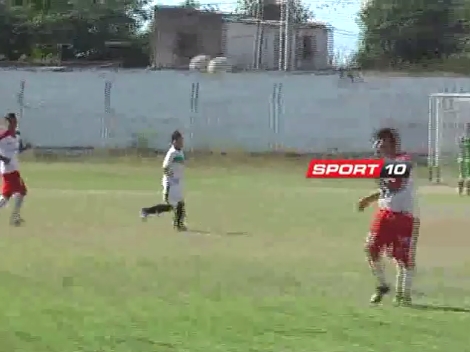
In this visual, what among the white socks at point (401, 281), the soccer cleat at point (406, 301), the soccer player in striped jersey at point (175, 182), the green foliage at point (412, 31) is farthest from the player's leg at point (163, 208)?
the green foliage at point (412, 31)

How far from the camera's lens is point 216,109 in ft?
145

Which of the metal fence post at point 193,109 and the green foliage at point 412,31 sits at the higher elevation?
the green foliage at point 412,31

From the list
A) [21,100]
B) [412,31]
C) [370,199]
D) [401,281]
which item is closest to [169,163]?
[370,199]

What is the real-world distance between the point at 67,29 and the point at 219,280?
1940 inches

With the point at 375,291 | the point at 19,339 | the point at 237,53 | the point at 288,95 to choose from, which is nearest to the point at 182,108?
the point at 288,95

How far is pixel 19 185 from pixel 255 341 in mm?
11352

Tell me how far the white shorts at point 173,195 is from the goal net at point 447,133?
14.3 metres

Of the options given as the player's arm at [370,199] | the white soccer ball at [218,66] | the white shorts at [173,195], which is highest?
the white soccer ball at [218,66]

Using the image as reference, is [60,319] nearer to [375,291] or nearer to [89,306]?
[89,306]

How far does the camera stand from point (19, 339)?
864cm

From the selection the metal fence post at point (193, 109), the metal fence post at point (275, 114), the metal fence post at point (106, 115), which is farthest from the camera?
the metal fence post at point (106, 115)

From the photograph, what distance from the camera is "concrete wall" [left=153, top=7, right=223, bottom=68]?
58844 millimetres

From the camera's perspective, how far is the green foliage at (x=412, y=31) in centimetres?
6097

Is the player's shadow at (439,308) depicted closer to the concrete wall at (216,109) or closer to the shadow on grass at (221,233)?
the shadow on grass at (221,233)
